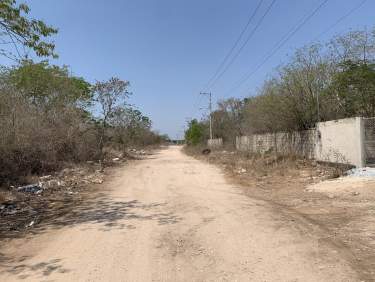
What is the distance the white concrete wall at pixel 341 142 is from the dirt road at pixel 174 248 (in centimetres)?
553

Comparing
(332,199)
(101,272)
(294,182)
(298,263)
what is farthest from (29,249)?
(294,182)

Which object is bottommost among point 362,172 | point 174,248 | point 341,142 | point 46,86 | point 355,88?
point 174,248

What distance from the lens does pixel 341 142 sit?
1540 centimetres

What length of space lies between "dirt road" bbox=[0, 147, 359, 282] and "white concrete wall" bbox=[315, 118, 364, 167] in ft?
18.1

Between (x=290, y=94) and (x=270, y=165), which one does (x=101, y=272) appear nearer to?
(x=270, y=165)

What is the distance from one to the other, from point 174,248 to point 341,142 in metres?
10.9

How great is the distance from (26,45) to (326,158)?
1271 cm

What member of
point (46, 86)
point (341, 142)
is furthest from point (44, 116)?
point (341, 142)

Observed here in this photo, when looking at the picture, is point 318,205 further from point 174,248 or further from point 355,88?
point 355,88

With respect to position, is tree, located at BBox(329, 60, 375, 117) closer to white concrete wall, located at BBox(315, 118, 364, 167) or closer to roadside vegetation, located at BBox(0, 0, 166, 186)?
white concrete wall, located at BBox(315, 118, 364, 167)

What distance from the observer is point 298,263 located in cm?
555

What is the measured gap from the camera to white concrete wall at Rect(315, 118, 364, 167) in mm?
14125

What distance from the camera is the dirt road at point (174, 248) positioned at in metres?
5.30

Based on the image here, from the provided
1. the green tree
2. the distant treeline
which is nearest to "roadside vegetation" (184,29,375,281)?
the distant treeline
